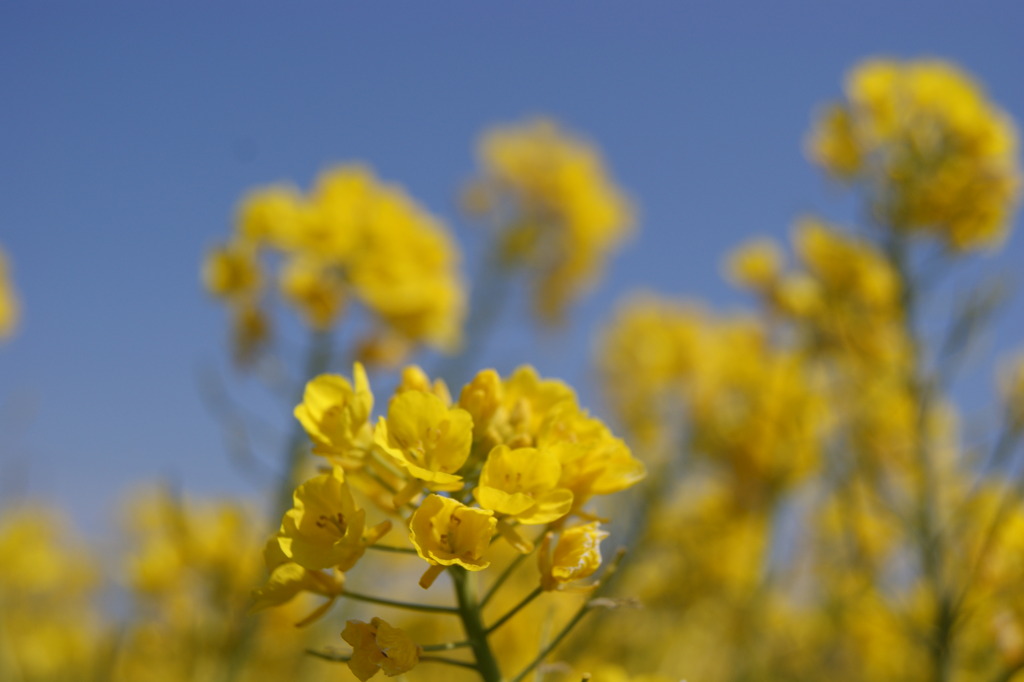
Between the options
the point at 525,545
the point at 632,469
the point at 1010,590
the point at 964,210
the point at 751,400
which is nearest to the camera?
the point at 525,545

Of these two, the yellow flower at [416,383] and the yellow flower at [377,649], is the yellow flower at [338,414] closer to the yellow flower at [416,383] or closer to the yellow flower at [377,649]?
the yellow flower at [416,383]

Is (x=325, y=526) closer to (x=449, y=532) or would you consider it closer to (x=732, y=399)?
(x=449, y=532)

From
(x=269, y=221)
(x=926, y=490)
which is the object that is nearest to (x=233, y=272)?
(x=269, y=221)

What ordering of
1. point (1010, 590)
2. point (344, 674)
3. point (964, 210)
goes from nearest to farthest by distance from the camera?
point (1010, 590), point (964, 210), point (344, 674)

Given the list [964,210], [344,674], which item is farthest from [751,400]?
[344,674]

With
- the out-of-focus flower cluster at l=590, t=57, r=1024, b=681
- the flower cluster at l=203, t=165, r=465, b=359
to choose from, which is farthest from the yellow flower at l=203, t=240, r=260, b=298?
the out-of-focus flower cluster at l=590, t=57, r=1024, b=681

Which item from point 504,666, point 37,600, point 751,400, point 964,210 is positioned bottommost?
point 37,600

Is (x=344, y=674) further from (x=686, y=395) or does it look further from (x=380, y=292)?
(x=380, y=292)

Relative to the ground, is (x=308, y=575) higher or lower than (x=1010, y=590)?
lower
